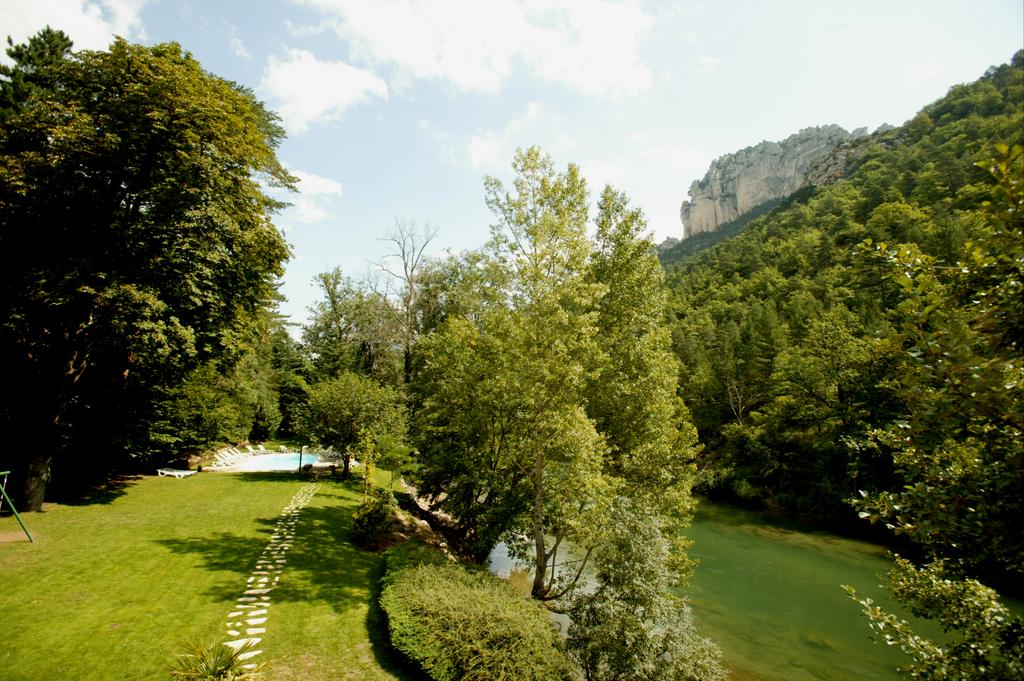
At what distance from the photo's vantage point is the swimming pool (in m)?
28.9

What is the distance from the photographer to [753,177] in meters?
140

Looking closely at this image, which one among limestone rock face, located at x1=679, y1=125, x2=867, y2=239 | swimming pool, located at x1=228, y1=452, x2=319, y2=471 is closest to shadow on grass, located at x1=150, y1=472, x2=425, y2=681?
swimming pool, located at x1=228, y1=452, x2=319, y2=471

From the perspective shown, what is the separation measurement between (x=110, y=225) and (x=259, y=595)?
1218 centimetres

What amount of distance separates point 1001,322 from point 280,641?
11.0 metres

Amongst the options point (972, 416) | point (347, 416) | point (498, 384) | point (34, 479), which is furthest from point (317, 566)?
point (972, 416)

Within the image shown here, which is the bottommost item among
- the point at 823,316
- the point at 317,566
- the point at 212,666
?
the point at 317,566

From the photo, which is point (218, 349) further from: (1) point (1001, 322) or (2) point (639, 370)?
(1) point (1001, 322)

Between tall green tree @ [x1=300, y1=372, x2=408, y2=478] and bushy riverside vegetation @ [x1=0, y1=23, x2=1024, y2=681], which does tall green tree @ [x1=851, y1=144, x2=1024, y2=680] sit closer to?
bushy riverside vegetation @ [x1=0, y1=23, x2=1024, y2=681]

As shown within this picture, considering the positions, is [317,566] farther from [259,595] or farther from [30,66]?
[30,66]

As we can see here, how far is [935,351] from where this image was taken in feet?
12.0

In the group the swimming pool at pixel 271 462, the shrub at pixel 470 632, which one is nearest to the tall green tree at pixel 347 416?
the swimming pool at pixel 271 462

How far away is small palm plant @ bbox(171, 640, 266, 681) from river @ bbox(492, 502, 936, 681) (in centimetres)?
1208

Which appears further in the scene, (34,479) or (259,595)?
(34,479)

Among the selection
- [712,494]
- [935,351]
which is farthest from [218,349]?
[712,494]
